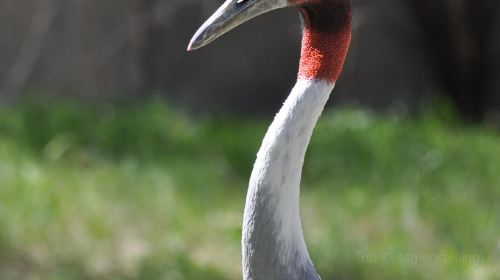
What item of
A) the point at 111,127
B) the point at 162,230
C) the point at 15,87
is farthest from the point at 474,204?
the point at 15,87

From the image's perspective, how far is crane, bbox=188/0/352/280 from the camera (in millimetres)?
1901

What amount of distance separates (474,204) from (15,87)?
2.55 m

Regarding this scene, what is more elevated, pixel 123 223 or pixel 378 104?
pixel 378 104

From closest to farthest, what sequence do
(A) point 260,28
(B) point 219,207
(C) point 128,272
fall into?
(C) point 128,272
(B) point 219,207
(A) point 260,28

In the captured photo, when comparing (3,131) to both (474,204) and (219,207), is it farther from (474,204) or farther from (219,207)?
(474,204)

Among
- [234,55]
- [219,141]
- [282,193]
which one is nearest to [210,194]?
[219,141]

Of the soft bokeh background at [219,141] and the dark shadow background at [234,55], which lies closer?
the soft bokeh background at [219,141]

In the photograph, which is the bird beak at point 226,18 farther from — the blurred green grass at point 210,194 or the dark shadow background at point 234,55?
the dark shadow background at point 234,55

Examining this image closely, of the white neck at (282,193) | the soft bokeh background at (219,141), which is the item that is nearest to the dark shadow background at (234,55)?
the soft bokeh background at (219,141)

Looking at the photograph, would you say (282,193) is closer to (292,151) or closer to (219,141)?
(292,151)

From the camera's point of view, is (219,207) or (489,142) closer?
(219,207)

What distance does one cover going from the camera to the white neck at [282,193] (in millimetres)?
1910

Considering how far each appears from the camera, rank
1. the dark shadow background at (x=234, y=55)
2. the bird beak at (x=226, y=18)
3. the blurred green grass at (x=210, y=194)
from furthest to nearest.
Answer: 1. the dark shadow background at (x=234, y=55)
2. the blurred green grass at (x=210, y=194)
3. the bird beak at (x=226, y=18)

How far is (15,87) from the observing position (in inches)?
207
